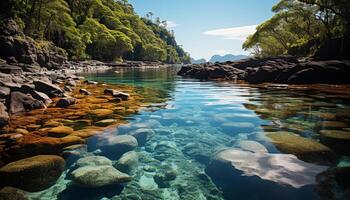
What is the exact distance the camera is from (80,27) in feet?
206

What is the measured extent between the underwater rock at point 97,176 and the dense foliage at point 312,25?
26.7 metres

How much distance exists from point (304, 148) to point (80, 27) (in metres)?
67.0

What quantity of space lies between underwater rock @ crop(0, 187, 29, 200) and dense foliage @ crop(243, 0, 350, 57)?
2778cm

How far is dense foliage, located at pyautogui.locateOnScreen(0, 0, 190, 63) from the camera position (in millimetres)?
41847

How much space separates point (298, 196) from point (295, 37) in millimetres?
54008

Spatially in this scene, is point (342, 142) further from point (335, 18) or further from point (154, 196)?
point (335, 18)

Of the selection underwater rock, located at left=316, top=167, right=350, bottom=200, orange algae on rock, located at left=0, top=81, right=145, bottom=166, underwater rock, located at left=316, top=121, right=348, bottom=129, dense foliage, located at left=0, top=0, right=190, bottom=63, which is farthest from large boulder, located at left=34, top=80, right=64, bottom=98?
dense foliage, located at left=0, top=0, right=190, bottom=63

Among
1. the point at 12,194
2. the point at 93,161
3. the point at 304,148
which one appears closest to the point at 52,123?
the point at 93,161

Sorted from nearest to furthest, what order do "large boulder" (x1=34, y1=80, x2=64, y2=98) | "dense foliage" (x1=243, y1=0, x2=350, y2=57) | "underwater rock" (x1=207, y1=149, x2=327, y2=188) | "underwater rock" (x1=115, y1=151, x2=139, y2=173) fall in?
1. "underwater rock" (x1=207, y1=149, x2=327, y2=188)
2. "underwater rock" (x1=115, y1=151, x2=139, y2=173)
3. "large boulder" (x1=34, y1=80, x2=64, y2=98)
4. "dense foliage" (x1=243, y1=0, x2=350, y2=57)

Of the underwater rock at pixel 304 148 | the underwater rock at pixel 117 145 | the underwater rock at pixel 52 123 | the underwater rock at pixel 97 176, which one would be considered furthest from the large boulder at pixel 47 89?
the underwater rock at pixel 304 148

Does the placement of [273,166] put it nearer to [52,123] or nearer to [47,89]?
[52,123]

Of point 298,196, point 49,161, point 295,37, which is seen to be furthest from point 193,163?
point 295,37

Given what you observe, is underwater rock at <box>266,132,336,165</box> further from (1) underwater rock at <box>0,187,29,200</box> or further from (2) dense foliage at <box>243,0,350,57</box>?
(2) dense foliage at <box>243,0,350,57</box>

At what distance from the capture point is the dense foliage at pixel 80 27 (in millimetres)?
41847
